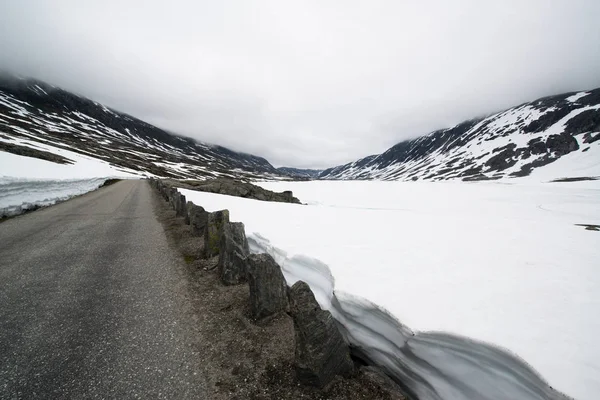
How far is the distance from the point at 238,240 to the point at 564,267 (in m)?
6.76

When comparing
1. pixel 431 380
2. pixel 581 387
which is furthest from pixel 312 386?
pixel 581 387

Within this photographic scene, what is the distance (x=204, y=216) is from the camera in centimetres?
965

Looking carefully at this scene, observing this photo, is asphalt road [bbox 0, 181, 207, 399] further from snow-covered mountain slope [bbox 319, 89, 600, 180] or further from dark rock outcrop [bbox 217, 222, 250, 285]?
Result: snow-covered mountain slope [bbox 319, 89, 600, 180]

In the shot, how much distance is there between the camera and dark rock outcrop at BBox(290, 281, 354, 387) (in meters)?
3.03

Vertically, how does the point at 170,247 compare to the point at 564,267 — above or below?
below

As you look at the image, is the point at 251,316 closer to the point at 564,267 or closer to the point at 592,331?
the point at 592,331

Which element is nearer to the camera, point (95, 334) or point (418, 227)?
point (95, 334)

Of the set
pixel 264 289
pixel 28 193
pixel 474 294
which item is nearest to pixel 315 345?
pixel 264 289

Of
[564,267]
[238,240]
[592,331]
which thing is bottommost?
[238,240]

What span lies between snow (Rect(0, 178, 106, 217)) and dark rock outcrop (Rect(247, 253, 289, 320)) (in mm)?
17172

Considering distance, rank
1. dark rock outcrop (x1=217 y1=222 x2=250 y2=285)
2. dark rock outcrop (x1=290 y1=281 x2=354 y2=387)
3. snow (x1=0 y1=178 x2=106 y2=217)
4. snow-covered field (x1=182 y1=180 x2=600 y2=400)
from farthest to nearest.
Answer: snow (x1=0 y1=178 x2=106 y2=217) < dark rock outcrop (x1=217 y1=222 x2=250 y2=285) < dark rock outcrop (x1=290 y1=281 x2=354 y2=387) < snow-covered field (x1=182 y1=180 x2=600 y2=400)

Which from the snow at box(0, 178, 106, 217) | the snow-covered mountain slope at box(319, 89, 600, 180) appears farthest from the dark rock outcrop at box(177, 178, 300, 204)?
the snow-covered mountain slope at box(319, 89, 600, 180)

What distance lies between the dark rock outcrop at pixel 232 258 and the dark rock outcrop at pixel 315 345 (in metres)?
2.73

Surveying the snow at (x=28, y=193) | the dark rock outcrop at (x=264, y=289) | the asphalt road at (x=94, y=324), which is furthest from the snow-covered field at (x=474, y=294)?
the snow at (x=28, y=193)
